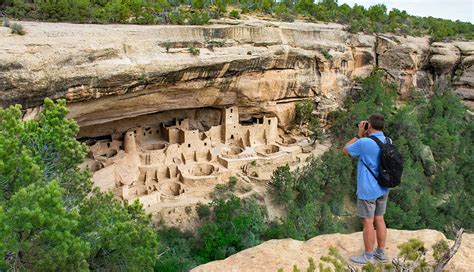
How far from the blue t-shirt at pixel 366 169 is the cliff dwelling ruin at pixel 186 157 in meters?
8.73

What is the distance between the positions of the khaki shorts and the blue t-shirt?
0.06m

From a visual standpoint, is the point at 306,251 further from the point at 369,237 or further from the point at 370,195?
the point at 370,195

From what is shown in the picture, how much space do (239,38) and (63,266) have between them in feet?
34.5

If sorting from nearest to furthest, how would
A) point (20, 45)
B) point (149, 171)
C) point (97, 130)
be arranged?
1. point (20, 45)
2. point (149, 171)
3. point (97, 130)

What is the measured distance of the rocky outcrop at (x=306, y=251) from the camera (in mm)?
4062

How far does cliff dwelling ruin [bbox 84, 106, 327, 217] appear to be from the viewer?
1236 cm

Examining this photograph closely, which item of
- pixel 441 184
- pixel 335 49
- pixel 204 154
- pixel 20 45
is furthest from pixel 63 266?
pixel 441 184

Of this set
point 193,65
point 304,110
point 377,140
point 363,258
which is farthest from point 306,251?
point 304,110

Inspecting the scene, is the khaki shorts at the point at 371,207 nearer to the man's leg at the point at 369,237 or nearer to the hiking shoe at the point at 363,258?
the man's leg at the point at 369,237

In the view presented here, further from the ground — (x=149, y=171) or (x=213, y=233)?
(x=149, y=171)

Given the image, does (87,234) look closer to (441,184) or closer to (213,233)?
(213,233)

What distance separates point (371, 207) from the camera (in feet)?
13.5

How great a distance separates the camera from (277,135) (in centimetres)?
1738

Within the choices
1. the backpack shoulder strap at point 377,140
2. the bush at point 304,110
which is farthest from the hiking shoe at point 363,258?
the bush at point 304,110
